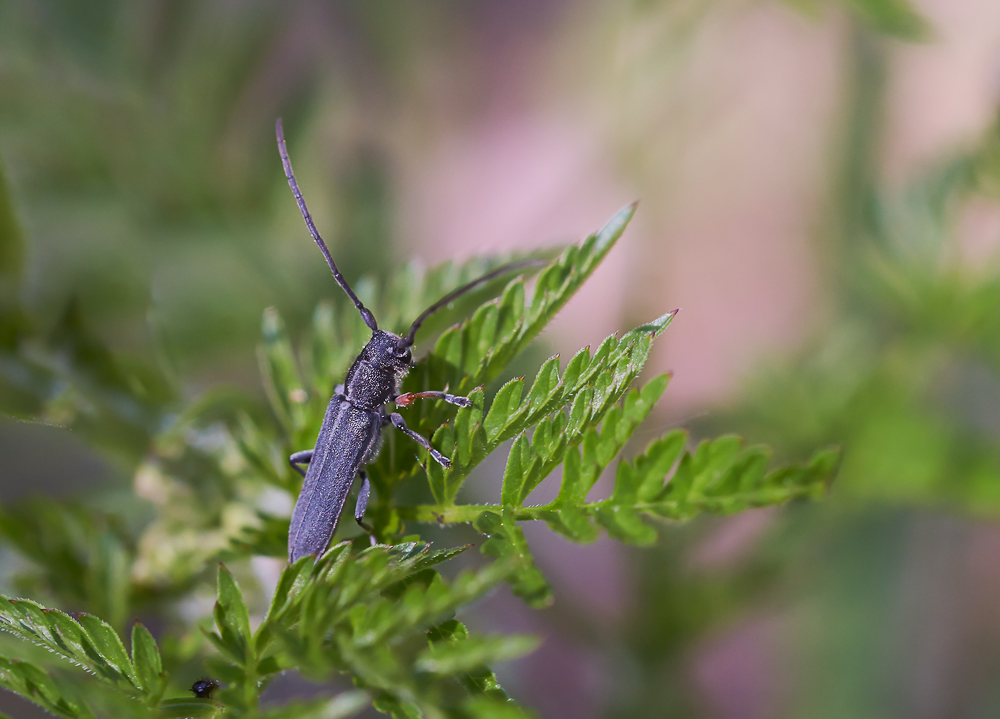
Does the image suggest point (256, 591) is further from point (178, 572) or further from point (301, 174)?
point (301, 174)

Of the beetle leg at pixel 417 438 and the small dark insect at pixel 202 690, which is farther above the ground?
the beetle leg at pixel 417 438

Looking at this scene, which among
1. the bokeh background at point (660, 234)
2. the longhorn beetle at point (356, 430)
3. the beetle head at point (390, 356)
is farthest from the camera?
the bokeh background at point (660, 234)

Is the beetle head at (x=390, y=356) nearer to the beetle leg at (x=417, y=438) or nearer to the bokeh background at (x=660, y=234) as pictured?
the beetle leg at (x=417, y=438)

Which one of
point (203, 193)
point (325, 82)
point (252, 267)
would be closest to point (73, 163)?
point (203, 193)

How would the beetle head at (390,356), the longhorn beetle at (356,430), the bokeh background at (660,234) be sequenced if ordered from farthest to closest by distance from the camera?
1. the bokeh background at (660,234)
2. the beetle head at (390,356)
3. the longhorn beetle at (356,430)

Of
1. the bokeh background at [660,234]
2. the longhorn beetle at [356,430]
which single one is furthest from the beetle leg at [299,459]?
the bokeh background at [660,234]

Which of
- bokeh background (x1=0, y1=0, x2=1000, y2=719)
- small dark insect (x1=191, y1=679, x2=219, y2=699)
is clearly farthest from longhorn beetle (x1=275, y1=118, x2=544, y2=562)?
bokeh background (x1=0, y1=0, x2=1000, y2=719)

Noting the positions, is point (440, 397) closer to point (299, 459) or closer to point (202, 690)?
point (299, 459)

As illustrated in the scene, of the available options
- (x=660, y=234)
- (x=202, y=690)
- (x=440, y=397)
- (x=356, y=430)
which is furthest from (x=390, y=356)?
(x=660, y=234)
